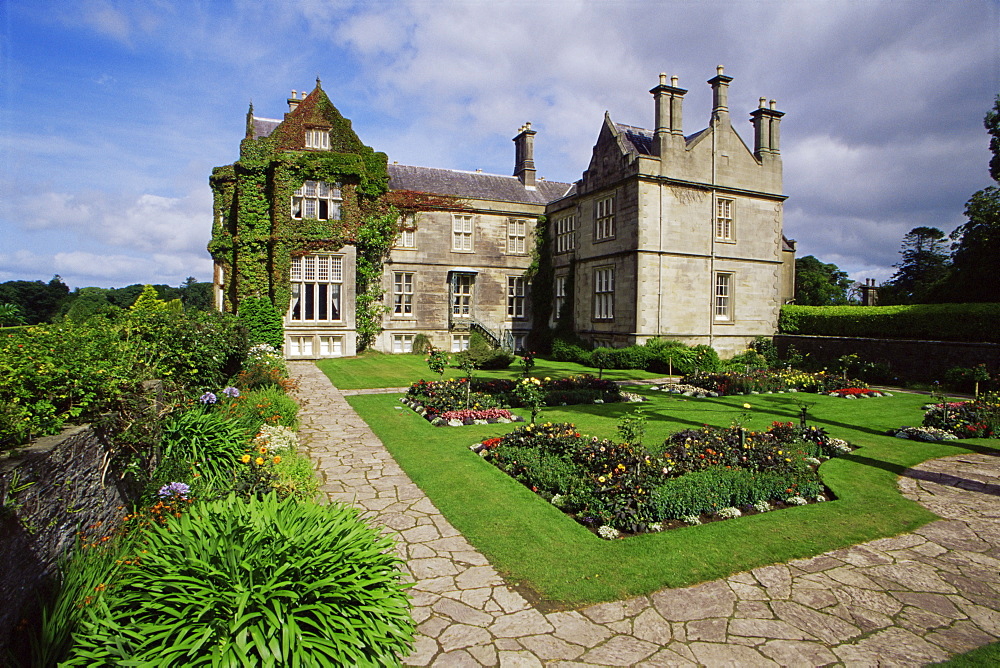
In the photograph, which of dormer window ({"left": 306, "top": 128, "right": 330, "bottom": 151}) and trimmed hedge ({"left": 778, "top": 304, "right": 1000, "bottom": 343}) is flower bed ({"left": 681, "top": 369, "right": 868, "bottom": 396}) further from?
dormer window ({"left": 306, "top": 128, "right": 330, "bottom": 151})

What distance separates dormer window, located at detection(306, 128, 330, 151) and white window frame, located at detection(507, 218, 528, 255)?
34.2 feet

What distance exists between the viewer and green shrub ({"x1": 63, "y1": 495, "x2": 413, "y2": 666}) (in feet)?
10.2

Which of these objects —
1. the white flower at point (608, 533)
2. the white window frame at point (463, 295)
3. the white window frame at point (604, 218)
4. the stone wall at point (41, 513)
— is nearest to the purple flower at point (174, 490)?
the stone wall at point (41, 513)

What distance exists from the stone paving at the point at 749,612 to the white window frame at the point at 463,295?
2332 centimetres

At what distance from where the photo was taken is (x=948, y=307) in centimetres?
1992

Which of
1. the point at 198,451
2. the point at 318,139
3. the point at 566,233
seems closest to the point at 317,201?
the point at 318,139

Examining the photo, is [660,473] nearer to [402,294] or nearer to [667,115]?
[667,115]

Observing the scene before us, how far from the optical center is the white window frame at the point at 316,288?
987 inches

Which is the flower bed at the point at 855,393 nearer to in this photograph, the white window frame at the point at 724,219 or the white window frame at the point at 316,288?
the white window frame at the point at 724,219

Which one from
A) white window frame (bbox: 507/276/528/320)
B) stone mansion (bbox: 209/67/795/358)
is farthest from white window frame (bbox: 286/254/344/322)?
white window frame (bbox: 507/276/528/320)

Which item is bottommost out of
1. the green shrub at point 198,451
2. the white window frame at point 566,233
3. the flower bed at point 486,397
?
the flower bed at point 486,397

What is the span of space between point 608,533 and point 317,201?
2338cm

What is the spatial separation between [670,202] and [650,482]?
63.2ft

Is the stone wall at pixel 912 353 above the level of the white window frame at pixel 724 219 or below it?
below
